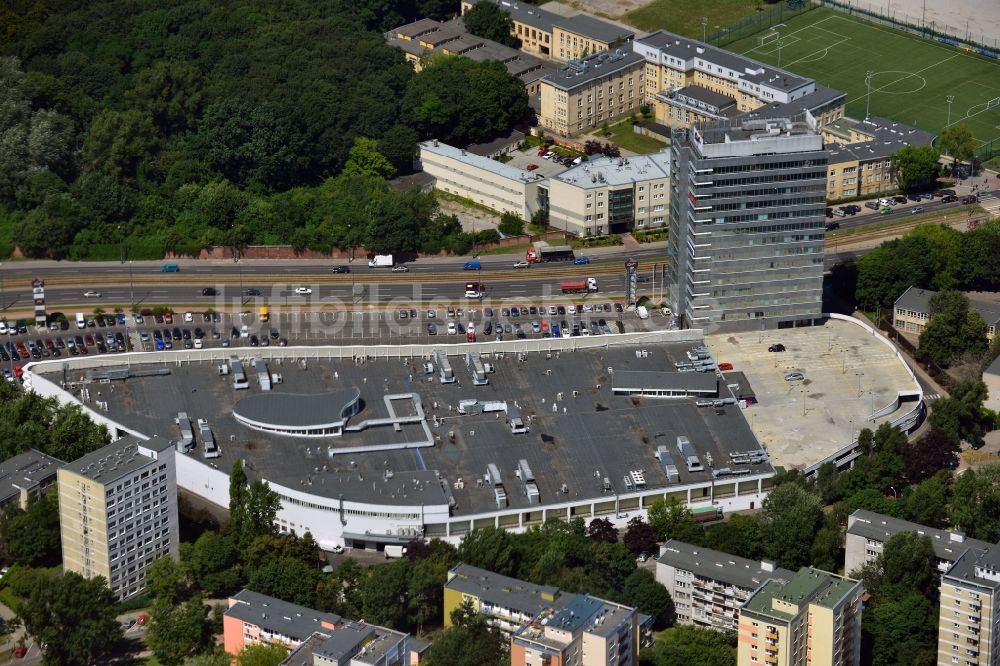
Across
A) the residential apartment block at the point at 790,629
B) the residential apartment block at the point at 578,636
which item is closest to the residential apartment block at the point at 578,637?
the residential apartment block at the point at 578,636

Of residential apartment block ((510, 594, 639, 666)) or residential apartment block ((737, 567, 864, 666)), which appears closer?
residential apartment block ((510, 594, 639, 666))

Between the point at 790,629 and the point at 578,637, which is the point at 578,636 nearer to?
the point at 578,637

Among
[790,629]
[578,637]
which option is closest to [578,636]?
[578,637]

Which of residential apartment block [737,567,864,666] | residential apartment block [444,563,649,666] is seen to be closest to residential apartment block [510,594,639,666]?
residential apartment block [444,563,649,666]

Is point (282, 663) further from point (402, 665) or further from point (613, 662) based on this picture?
point (613, 662)

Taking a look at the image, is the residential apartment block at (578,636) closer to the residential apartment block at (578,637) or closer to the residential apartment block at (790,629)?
the residential apartment block at (578,637)

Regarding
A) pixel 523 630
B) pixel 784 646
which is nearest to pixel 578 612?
pixel 523 630

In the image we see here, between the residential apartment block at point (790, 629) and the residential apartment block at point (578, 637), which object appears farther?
the residential apartment block at point (790, 629)

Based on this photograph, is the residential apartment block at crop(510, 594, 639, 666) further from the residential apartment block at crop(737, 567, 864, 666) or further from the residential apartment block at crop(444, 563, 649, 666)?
the residential apartment block at crop(737, 567, 864, 666)
